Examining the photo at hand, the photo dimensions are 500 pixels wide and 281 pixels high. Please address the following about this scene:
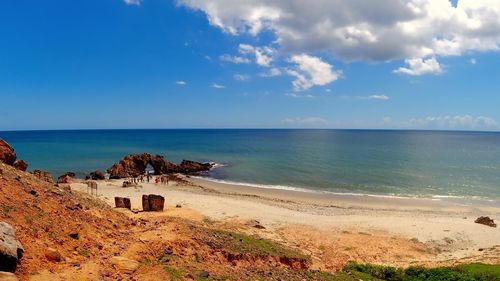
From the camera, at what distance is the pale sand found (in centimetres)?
3356

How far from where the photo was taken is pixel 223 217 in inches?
1437

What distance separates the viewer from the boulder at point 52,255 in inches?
572

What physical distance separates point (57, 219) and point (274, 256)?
1100 cm

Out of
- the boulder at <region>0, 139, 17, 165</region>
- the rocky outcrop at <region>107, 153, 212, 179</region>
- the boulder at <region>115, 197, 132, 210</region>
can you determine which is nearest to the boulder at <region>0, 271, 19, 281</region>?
the boulder at <region>0, 139, 17, 165</region>

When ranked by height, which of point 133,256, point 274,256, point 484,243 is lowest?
point 484,243

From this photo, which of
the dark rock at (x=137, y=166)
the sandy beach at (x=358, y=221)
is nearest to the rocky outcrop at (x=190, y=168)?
the dark rock at (x=137, y=166)

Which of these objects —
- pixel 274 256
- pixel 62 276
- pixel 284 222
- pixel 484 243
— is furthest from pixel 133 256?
pixel 484 243

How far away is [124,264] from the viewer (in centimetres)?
1554

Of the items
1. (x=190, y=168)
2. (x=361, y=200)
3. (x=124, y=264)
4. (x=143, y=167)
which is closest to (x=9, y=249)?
(x=124, y=264)

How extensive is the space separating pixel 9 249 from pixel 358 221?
3166 centimetres

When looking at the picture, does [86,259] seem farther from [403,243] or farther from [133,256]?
[403,243]

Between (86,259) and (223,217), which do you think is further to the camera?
(223,217)

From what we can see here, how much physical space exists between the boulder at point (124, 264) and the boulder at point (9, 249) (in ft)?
10.9

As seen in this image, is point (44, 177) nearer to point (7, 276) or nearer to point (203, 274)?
point (203, 274)
